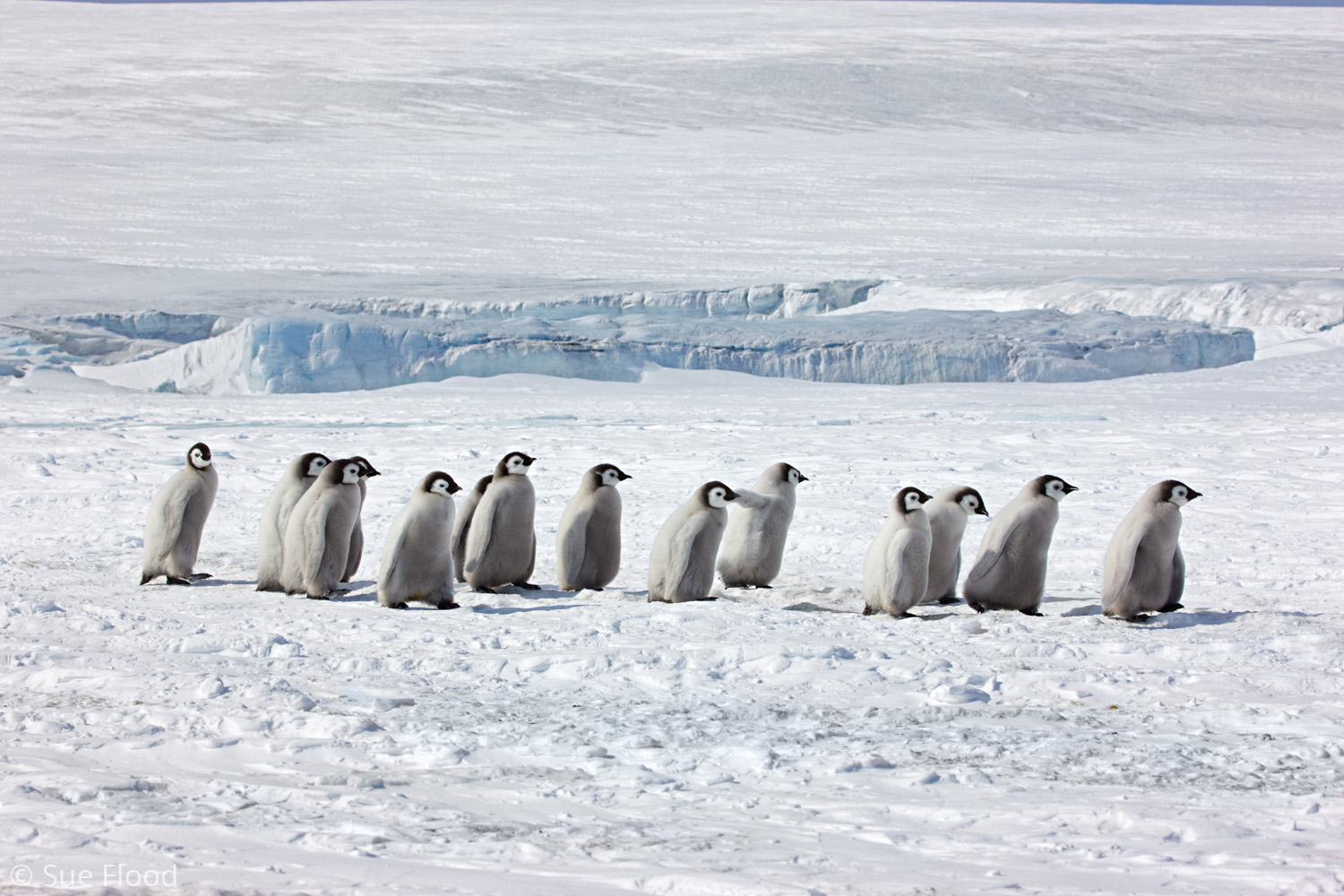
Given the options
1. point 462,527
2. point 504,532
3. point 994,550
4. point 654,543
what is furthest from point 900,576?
point 462,527

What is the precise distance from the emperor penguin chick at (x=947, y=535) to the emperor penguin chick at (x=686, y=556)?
826 millimetres

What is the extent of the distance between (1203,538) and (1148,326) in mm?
8228

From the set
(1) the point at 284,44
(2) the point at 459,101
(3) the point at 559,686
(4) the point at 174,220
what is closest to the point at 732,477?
(3) the point at 559,686

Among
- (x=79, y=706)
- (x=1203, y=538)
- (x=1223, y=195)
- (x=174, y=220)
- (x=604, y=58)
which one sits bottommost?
(x=79, y=706)

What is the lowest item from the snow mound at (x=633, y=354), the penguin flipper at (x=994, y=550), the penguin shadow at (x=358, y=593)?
the penguin shadow at (x=358, y=593)

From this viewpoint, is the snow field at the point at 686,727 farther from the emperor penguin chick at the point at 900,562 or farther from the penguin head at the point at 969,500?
the penguin head at the point at 969,500

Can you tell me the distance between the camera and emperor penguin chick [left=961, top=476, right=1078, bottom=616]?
4750 mm

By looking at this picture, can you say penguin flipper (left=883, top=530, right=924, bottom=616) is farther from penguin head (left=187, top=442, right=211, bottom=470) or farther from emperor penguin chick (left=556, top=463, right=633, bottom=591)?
penguin head (left=187, top=442, right=211, bottom=470)

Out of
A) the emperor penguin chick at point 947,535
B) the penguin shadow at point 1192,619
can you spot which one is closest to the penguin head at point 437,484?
the emperor penguin chick at point 947,535

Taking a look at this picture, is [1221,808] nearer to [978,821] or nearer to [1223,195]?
[978,821]

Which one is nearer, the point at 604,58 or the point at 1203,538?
the point at 1203,538

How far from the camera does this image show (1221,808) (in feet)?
9.03

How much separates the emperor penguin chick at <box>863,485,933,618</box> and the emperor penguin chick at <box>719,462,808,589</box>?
0.72 m

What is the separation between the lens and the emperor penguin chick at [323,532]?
16.3ft
